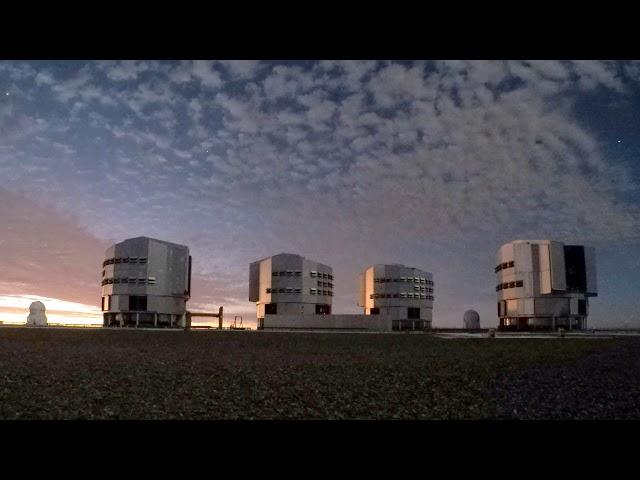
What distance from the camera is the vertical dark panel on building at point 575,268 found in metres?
69.2

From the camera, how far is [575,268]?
69688mm

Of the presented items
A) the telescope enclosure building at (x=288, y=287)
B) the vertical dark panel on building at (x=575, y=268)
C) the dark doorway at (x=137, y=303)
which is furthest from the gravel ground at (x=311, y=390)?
the telescope enclosure building at (x=288, y=287)

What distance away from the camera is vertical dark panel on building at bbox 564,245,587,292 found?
227 ft

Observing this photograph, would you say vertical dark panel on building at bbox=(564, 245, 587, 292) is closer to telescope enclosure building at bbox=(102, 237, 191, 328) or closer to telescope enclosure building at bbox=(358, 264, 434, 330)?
telescope enclosure building at bbox=(358, 264, 434, 330)

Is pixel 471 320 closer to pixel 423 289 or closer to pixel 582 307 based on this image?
pixel 423 289

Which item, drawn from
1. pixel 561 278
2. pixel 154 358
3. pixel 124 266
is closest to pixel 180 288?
pixel 124 266

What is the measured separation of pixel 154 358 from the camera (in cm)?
1683

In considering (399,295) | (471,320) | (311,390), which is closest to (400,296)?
(399,295)

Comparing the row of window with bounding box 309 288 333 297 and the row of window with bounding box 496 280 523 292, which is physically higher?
the row of window with bounding box 496 280 523 292

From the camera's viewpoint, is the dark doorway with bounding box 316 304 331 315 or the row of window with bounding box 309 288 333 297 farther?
the dark doorway with bounding box 316 304 331 315

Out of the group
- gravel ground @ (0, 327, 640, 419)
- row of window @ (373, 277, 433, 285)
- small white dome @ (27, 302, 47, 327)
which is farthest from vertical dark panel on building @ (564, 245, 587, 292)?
small white dome @ (27, 302, 47, 327)

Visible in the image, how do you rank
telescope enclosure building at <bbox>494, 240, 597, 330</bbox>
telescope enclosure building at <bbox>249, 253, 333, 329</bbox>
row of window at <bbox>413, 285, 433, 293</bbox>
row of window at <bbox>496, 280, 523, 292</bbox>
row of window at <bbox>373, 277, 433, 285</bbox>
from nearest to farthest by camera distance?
1. telescope enclosure building at <bbox>494, 240, 597, 330</bbox>
2. row of window at <bbox>496, 280, 523, 292</bbox>
3. telescope enclosure building at <bbox>249, 253, 333, 329</bbox>
4. row of window at <bbox>373, 277, 433, 285</bbox>
5. row of window at <bbox>413, 285, 433, 293</bbox>
